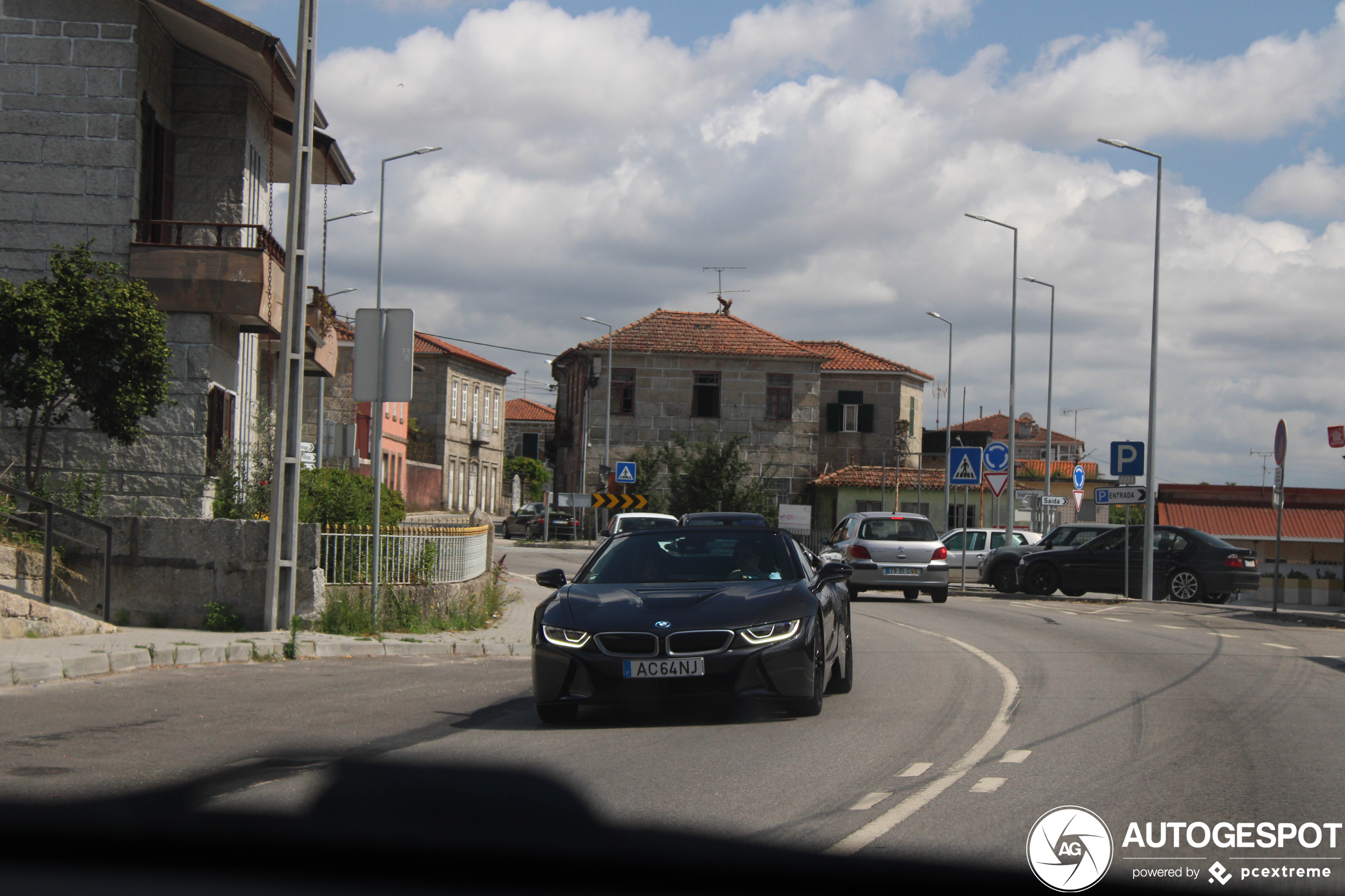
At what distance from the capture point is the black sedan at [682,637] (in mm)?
8523

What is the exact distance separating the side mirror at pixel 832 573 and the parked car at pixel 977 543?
28640mm

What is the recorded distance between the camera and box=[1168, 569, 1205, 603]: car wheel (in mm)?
26969

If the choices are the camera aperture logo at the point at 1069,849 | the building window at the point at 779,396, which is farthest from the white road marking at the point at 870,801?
the building window at the point at 779,396

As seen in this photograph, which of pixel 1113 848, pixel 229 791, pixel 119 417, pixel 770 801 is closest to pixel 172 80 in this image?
pixel 119 417

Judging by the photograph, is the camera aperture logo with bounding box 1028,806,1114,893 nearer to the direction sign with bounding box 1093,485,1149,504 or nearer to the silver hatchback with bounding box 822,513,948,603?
the silver hatchback with bounding box 822,513,948,603

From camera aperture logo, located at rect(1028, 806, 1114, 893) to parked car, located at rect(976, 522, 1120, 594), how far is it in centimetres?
2333

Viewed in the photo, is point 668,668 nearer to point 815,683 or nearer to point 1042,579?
point 815,683

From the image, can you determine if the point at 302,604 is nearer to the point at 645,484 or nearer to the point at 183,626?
the point at 183,626

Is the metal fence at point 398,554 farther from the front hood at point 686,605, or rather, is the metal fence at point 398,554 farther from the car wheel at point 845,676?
the front hood at point 686,605

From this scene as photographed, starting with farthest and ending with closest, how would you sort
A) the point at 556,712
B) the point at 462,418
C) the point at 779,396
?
the point at 462,418
the point at 779,396
the point at 556,712

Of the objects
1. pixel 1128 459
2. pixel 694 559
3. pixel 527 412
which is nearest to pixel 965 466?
pixel 1128 459

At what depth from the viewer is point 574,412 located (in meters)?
64.4

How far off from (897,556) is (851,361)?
4026cm

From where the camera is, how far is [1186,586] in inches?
1067
